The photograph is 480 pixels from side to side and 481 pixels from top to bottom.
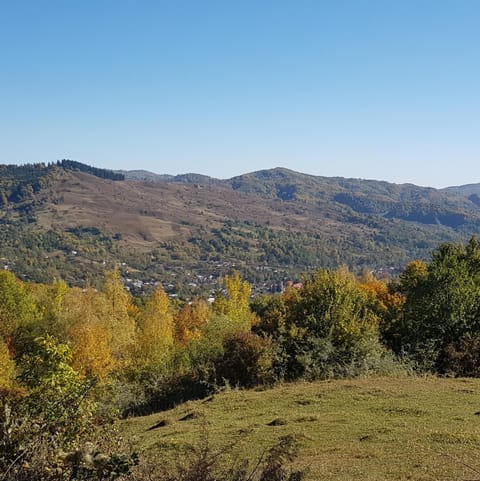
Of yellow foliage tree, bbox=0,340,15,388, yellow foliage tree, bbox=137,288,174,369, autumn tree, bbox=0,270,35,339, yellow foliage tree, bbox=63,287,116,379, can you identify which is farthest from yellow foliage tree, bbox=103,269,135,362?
yellow foliage tree, bbox=0,340,15,388

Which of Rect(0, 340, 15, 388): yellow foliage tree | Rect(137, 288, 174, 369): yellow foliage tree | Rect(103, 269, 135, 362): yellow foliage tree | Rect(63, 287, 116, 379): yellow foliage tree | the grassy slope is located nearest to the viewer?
the grassy slope

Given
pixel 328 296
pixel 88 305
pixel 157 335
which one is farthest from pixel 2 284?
pixel 328 296

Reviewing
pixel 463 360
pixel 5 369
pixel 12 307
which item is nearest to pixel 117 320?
pixel 12 307

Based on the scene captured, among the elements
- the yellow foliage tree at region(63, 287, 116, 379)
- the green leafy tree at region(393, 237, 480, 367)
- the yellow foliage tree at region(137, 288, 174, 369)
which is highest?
the green leafy tree at region(393, 237, 480, 367)

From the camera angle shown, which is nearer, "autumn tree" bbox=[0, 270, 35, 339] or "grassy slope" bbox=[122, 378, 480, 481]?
"grassy slope" bbox=[122, 378, 480, 481]

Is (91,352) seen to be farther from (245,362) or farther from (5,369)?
(245,362)

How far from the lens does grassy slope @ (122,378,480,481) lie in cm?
1496

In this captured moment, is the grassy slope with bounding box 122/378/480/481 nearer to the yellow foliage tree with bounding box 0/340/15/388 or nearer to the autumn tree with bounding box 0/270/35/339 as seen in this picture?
the yellow foliage tree with bounding box 0/340/15/388

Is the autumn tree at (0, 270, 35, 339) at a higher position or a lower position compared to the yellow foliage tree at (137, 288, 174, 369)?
higher

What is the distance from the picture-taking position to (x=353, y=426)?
20.3 meters

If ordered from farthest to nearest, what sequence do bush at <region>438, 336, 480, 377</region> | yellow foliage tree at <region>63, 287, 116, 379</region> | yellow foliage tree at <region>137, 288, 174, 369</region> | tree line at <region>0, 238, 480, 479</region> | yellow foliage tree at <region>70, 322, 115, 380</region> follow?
yellow foliage tree at <region>137, 288, 174, 369</region>, yellow foliage tree at <region>63, 287, 116, 379</region>, yellow foliage tree at <region>70, 322, 115, 380</region>, bush at <region>438, 336, 480, 377</region>, tree line at <region>0, 238, 480, 479</region>

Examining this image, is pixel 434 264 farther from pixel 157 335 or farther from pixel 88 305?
pixel 88 305

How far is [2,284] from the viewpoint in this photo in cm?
5847

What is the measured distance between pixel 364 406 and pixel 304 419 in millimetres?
3427
